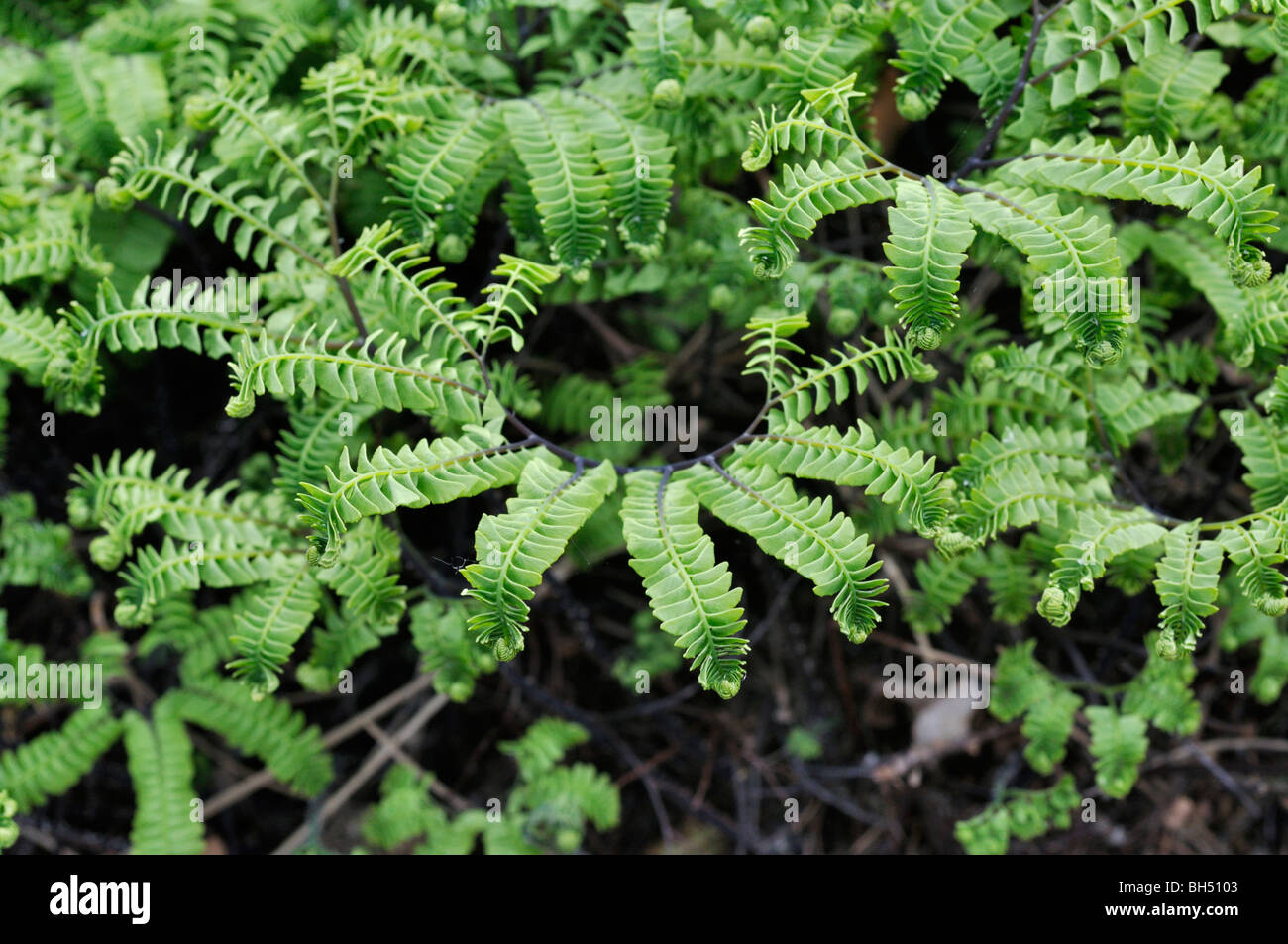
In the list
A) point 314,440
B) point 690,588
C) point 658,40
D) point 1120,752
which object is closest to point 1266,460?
point 1120,752

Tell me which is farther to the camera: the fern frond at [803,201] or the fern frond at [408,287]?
the fern frond at [408,287]

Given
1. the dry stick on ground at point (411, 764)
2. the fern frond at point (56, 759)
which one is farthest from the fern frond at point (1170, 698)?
the fern frond at point (56, 759)

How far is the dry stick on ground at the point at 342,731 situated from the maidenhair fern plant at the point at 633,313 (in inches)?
10.2

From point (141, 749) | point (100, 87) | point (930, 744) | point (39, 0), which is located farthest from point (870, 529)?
A: point (39, 0)

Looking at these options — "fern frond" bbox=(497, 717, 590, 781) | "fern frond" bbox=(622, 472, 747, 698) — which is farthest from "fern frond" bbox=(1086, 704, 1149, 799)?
"fern frond" bbox=(497, 717, 590, 781)

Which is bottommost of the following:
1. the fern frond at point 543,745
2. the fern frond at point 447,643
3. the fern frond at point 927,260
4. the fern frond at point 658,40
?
the fern frond at point 543,745

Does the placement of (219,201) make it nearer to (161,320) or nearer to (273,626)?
(161,320)

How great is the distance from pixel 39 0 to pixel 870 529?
2.82 m

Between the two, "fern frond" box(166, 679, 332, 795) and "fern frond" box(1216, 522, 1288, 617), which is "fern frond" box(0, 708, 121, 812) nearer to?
"fern frond" box(166, 679, 332, 795)

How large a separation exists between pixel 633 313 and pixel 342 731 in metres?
1.62

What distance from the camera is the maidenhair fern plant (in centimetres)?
166

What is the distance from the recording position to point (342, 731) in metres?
2.81

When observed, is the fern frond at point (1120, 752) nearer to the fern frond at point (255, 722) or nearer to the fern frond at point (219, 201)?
the fern frond at point (255, 722)

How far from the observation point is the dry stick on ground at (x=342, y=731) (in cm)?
281
